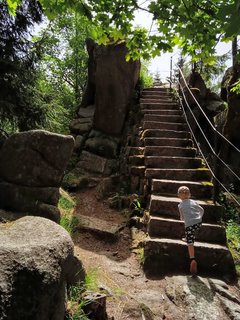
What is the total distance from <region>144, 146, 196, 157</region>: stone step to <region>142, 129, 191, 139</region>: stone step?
0.89 m


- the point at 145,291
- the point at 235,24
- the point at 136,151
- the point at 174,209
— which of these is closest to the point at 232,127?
the point at 136,151

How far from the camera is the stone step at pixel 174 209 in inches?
241

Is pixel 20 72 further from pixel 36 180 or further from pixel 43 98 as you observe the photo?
pixel 36 180

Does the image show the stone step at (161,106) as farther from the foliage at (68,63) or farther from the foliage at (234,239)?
the foliage at (68,63)

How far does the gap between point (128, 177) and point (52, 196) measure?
12.7 feet

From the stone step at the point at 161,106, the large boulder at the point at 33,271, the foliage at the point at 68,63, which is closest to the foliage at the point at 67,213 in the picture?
the large boulder at the point at 33,271

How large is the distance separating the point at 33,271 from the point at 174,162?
5.69 meters

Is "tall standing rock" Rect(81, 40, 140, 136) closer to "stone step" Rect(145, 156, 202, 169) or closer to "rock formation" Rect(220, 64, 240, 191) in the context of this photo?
"rock formation" Rect(220, 64, 240, 191)

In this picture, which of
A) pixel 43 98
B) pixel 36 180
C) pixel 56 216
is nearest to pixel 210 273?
pixel 56 216

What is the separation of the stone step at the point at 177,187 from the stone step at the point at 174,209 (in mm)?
427

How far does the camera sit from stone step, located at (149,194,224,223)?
6.12 meters

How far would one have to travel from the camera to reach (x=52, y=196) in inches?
219

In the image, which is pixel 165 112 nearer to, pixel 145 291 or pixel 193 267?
Result: pixel 193 267

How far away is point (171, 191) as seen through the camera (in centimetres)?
682
